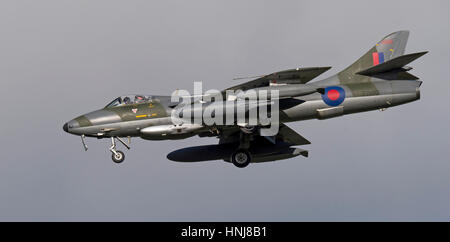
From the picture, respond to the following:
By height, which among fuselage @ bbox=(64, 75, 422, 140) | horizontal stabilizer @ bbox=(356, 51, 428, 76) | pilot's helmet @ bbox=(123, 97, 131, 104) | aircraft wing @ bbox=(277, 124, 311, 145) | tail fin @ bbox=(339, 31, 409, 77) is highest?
tail fin @ bbox=(339, 31, 409, 77)

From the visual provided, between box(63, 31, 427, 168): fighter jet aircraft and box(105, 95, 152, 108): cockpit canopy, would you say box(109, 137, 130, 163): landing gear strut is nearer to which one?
box(63, 31, 427, 168): fighter jet aircraft

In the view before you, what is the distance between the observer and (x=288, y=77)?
23.7 meters

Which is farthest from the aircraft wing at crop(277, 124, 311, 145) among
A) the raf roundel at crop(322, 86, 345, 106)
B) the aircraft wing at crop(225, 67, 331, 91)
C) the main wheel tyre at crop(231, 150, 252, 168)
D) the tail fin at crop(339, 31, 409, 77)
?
the tail fin at crop(339, 31, 409, 77)

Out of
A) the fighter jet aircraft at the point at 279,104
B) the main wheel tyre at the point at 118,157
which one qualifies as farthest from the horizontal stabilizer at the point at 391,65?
the main wheel tyre at the point at 118,157

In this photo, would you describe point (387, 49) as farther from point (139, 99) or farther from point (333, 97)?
point (139, 99)

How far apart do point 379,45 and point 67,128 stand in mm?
12354

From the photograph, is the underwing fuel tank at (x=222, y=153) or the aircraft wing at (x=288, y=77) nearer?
the aircraft wing at (x=288, y=77)

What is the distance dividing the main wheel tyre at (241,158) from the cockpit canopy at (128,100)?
3900mm

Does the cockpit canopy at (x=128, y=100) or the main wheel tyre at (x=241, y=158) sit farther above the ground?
the cockpit canopy at (x=128, y=100)

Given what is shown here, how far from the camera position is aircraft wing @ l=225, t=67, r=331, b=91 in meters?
23.1

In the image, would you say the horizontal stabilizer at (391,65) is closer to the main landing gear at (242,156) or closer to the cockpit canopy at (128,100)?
the main landing gear at (242,156)

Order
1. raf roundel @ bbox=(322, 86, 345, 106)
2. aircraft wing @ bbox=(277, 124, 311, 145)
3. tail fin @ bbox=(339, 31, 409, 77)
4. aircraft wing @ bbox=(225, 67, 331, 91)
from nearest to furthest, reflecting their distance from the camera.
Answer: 1. aircraft wing @ bbox=(225, 67, 331, 91)
2. raf roundel @ bbox=(322, 86, 345, 106)
3. tail fin @ bbox=(339, 31, 409, 77)
4. aircraft wing @ bbox=(277, 124, 311, 145)

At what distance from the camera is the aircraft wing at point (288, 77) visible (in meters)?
23.1

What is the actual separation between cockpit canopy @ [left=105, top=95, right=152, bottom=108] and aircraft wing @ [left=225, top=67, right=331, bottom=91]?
3.21 meters
